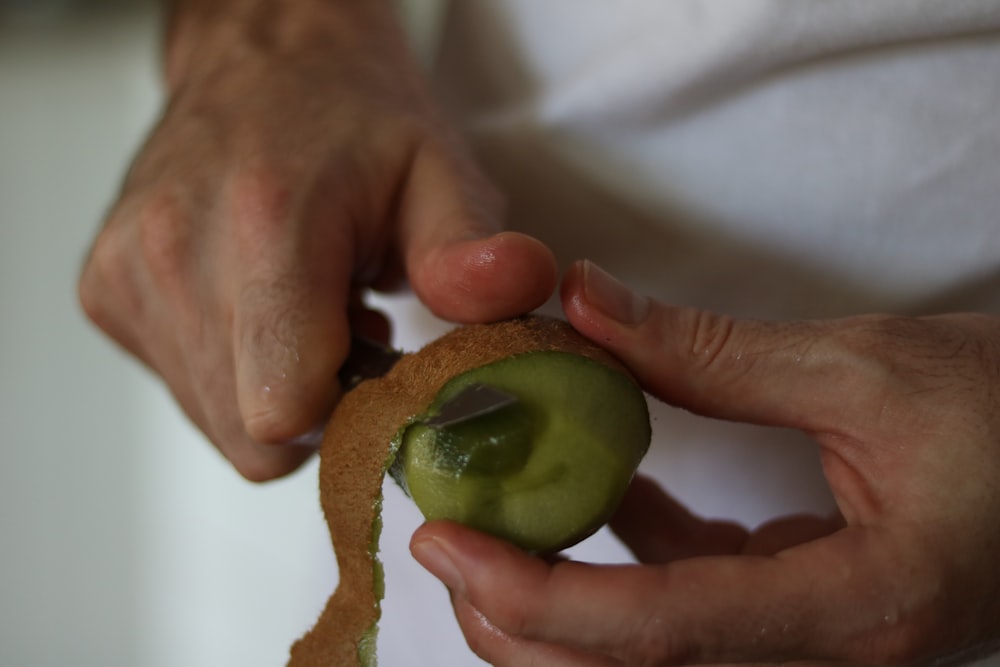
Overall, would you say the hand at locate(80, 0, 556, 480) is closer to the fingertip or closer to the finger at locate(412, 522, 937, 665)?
the fingertip

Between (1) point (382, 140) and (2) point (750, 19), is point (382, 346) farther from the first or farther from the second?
(2) point (750, 19)

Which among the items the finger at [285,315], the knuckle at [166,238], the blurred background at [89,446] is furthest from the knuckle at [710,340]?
the blurred background at [89,446]

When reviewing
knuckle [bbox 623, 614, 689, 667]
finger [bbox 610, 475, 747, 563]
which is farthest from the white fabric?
knuckle [bbox 623, 614, 689, 667]

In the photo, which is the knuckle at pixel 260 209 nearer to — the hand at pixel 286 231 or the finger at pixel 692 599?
the hand at pixel 286 231

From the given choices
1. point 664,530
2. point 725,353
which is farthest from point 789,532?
point 725,353

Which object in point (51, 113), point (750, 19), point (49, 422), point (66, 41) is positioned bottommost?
point (49, 422)

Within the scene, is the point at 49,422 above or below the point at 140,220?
below

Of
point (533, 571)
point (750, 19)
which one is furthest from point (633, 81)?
point (533, 571)

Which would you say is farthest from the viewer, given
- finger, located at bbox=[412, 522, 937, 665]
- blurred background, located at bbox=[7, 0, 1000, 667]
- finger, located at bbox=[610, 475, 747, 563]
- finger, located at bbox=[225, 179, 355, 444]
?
blurred background, located at bbox=[7, 0, 1000, 667]
